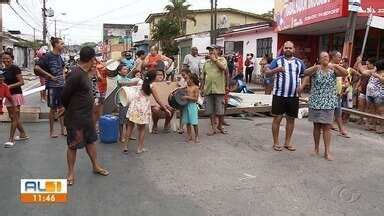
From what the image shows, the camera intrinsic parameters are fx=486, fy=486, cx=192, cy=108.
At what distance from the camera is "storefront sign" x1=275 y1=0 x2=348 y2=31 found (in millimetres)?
14734

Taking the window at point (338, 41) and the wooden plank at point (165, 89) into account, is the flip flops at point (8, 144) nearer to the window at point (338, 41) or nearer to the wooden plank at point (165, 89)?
the wooden plank at point (165, 89)

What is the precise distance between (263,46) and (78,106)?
67.2 feet

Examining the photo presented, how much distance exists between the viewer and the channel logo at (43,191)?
5.31 meters

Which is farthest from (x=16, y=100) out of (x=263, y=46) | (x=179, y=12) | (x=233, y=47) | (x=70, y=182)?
(x=179, y=12)

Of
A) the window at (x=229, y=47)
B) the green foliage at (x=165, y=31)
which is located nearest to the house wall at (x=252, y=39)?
the window at (x=229, y=47)

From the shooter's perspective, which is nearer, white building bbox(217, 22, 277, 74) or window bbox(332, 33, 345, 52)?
window bbox(332, 33, 345, 52)

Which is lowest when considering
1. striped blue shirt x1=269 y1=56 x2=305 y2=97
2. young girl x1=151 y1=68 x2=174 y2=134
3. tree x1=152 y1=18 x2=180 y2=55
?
young girl x1=151 y1=68 x2=174 y2=134

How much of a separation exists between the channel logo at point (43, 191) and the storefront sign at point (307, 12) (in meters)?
11.1

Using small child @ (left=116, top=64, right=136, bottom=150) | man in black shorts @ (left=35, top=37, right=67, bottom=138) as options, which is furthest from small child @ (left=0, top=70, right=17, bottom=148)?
small child @ (left=116, top=64, right=136, bottom=150)

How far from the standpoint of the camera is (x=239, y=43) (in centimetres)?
2961

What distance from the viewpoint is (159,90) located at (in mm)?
9664

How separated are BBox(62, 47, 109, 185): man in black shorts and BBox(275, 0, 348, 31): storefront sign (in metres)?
10.2

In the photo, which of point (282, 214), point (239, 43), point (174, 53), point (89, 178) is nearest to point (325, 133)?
point (282, 214)

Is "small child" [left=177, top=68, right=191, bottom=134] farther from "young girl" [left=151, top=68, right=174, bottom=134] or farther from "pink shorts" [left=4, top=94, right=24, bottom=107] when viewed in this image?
"pink shorts" [left=4, top=94, right=24, bottom=107]
